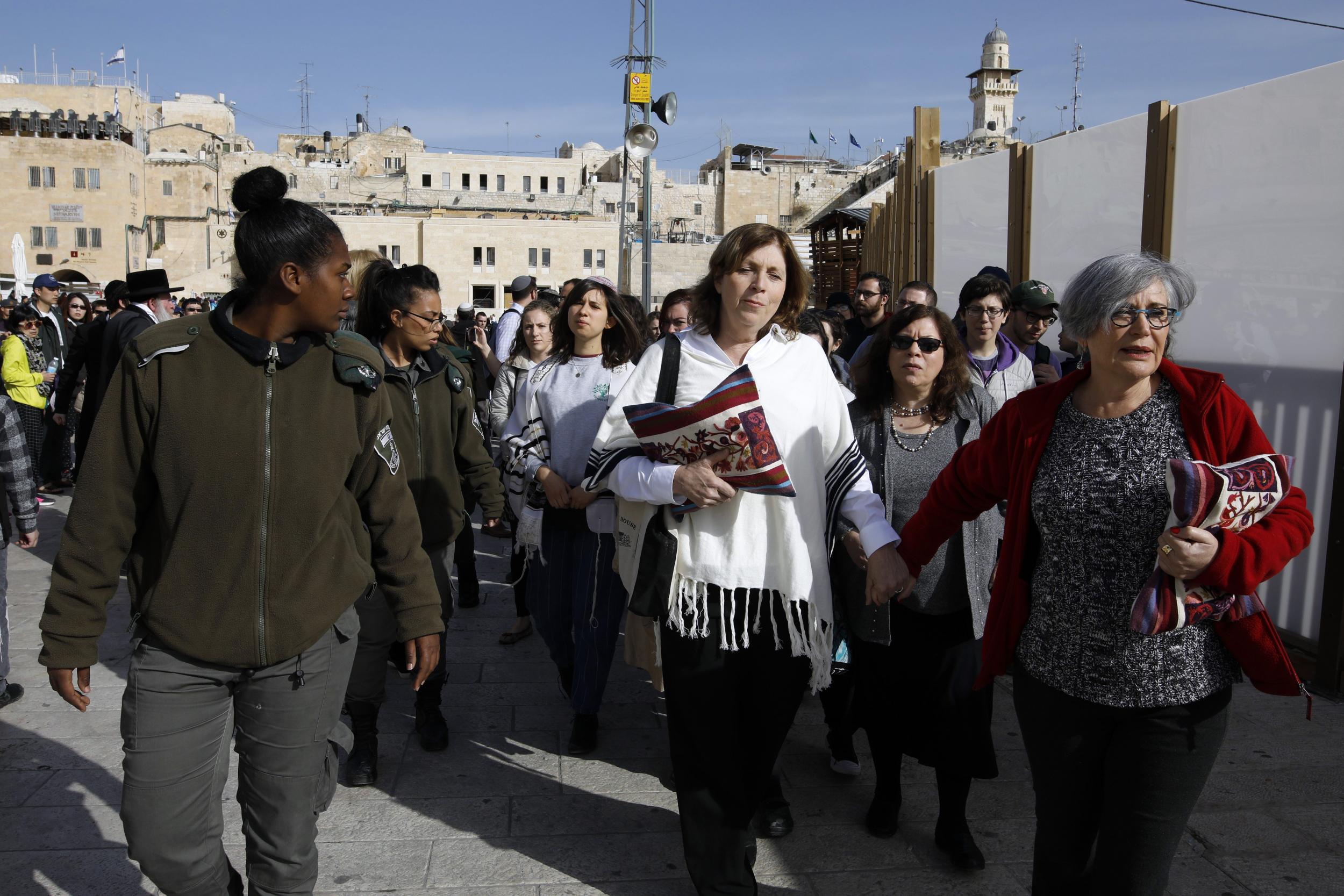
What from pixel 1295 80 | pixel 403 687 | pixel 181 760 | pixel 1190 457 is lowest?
pixel 403 687

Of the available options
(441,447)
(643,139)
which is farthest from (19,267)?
(441,447)

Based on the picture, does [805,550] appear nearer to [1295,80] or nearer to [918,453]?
[918,453]

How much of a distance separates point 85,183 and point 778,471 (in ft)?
260

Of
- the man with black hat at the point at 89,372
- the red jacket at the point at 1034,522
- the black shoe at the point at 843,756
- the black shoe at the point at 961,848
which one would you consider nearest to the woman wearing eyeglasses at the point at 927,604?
the black shoe at the point at 961,848

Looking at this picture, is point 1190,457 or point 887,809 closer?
point 1190,457

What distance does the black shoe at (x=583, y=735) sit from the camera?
4.50m

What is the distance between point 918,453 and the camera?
3.79 m

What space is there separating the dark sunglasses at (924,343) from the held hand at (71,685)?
2.82 m

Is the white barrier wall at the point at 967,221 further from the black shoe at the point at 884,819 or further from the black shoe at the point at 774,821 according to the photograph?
the black shoe at the point at 774,821

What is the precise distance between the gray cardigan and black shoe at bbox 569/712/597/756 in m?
1.42

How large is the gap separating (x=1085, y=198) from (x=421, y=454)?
476 centimetres

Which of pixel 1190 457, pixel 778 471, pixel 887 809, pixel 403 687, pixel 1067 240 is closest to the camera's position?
pixel 1190 457

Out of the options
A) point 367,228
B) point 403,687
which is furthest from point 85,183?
point 403,687

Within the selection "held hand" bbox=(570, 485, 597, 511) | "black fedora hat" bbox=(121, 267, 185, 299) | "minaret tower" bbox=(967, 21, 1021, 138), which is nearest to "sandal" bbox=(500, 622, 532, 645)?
"held hand" bbox=(570, 485, 597, 511)
